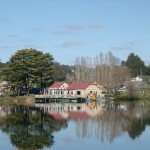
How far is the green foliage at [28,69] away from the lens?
7362 centimetres

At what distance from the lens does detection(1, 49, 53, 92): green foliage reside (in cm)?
7362

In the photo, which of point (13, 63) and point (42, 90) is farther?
point (42, 90)

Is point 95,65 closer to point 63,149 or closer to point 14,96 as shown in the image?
point 14,96

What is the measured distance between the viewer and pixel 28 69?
73.2 meters

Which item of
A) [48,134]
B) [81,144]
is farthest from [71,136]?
[81,144]

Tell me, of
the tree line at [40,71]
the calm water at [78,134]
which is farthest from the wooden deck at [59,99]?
the calm water at [78,134]

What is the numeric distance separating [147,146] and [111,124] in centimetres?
1124

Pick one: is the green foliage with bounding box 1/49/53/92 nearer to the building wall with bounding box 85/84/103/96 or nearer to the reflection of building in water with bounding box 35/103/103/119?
the building wall with bounding box 85/84/103/96

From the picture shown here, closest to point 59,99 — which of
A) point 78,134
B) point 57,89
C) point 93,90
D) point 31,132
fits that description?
point 57,89

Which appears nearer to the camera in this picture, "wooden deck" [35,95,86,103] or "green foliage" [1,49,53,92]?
"green foliage" [1,49,53,92]

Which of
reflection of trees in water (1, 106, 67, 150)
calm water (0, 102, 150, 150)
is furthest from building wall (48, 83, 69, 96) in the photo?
calm water (0, 102, 150, 150)

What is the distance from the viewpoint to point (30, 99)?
239ft

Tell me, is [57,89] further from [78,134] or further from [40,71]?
[78,134]

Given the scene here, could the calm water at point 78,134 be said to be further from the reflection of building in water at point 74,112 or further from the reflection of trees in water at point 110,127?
the reflection of building in water at point 74,112
